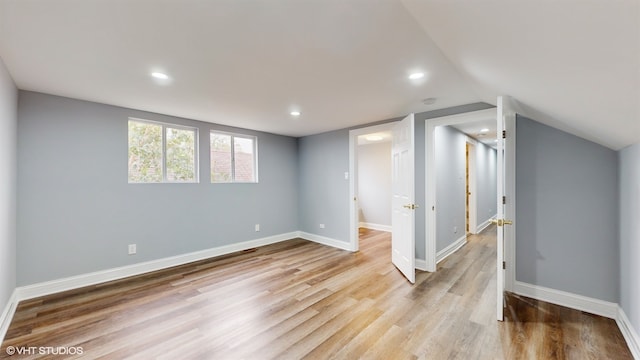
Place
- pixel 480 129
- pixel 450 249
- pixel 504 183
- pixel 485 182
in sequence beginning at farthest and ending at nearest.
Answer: pixel 485 182 → pixel 480 129 → pixel 450 249 → pixel 504 183

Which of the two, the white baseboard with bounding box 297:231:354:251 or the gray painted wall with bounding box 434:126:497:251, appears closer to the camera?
the gray painted wall with bounding box 434:126:497:251

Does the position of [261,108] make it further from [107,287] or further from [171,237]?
[107,287]

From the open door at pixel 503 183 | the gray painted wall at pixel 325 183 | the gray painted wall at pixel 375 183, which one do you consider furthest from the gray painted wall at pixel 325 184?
the open door at pixel 503 183

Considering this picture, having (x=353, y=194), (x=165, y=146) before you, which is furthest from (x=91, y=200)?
(x=353, y=194)

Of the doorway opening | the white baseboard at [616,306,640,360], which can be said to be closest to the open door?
the doorway opening

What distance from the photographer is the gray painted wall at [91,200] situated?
109 inches

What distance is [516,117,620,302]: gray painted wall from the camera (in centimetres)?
238

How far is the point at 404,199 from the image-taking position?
3393 mm

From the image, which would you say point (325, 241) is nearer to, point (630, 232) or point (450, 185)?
point (450, 185)

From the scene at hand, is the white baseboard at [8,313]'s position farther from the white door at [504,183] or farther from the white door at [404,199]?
the white door at [504,183]

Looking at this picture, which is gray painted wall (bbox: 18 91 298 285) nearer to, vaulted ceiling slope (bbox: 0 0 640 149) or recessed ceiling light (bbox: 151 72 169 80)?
vaulted ceiling slope (bbox: 0 0 640 149)

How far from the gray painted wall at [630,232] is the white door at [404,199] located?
1.74 m

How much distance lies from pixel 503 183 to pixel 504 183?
0.14 meters

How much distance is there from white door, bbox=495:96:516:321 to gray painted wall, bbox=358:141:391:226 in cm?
356
